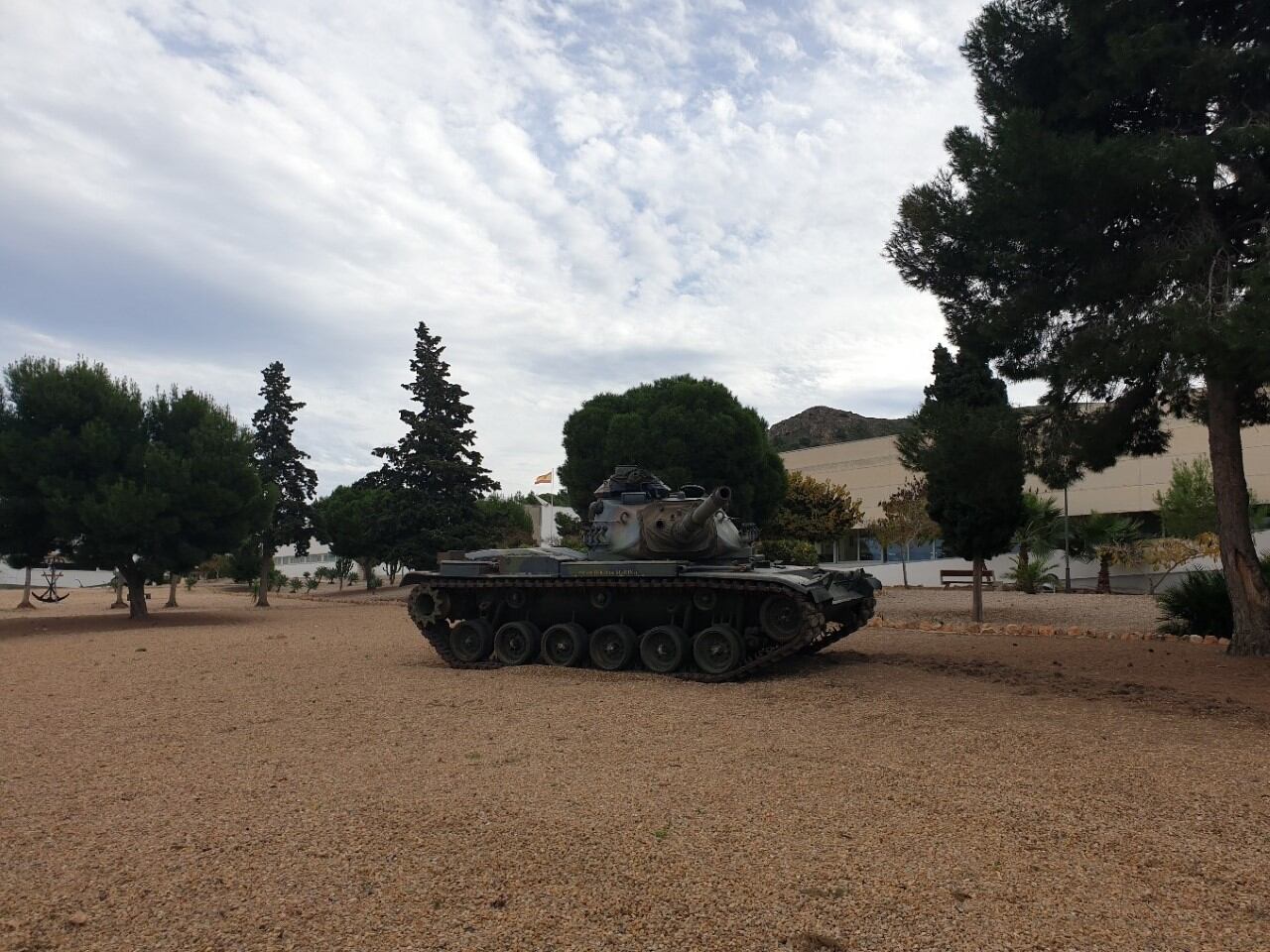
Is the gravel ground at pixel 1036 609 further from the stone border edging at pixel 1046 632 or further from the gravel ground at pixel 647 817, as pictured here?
the gravel ground at pixel 647 817

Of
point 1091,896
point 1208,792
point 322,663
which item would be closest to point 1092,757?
point 1208,792

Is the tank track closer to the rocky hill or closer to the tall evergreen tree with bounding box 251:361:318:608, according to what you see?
the tall evergreen tree with bounding box 251:361:318:608

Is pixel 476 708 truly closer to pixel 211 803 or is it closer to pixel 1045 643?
pixel 211 803

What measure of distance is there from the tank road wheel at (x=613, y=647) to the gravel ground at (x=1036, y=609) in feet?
32.3

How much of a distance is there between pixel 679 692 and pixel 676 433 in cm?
2014

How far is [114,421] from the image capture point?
22.3 m

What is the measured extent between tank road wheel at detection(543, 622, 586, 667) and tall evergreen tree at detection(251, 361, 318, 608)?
2245 centimetres

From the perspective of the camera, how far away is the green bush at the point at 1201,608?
1497 centimetres

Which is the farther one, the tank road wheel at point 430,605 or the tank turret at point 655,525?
the tank road wheel at point 430,605

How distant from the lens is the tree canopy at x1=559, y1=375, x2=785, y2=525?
29.5 meters

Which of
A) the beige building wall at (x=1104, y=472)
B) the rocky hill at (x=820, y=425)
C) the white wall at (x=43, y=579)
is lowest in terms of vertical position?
the white wall at (x=43, y=579)

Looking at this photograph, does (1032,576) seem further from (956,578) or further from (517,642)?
(517,642)

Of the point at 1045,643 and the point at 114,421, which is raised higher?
the point at 114,421

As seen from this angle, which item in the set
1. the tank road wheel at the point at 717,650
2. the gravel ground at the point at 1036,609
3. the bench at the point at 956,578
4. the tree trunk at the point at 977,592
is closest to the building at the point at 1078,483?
the bench at the point at 956,578
